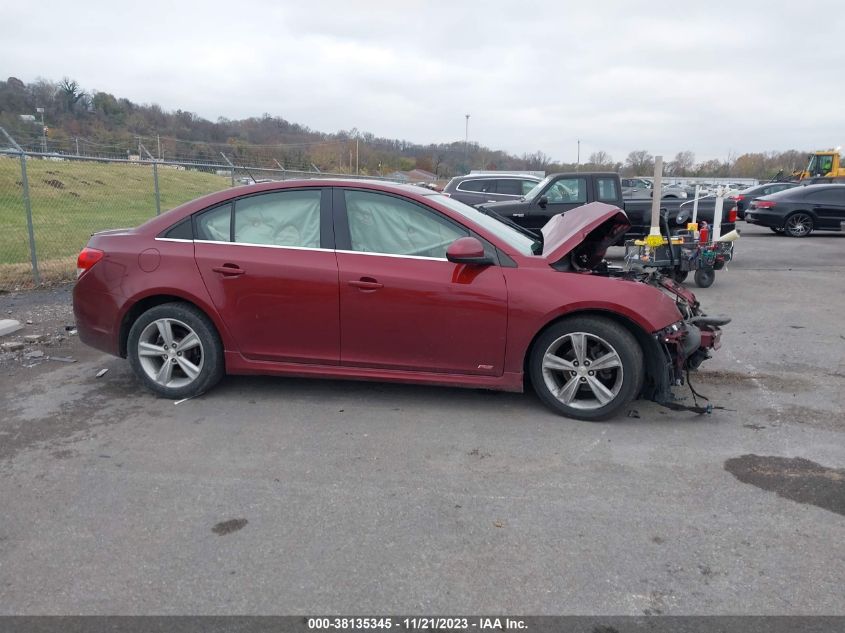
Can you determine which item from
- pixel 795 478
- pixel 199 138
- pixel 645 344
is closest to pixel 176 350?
pixel 645 344

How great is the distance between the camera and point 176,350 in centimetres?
497

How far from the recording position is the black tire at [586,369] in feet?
14.7

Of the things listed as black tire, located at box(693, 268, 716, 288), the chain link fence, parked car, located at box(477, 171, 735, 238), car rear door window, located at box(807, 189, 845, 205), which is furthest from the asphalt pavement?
car rear door window, located at box(807, 189, 845, 205)

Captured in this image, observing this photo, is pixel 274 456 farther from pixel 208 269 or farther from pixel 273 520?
pixel 208 269

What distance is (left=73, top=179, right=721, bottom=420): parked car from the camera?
4.53 meters

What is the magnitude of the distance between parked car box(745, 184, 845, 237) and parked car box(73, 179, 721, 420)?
1610 centimetres

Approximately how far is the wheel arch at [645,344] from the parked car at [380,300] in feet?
0.04

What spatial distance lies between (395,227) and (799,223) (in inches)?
707

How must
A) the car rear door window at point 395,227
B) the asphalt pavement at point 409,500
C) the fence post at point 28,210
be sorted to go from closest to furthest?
the asphalt pavement at point 409,500, the car rear door window at point 395,227, the fence post at point 28,210

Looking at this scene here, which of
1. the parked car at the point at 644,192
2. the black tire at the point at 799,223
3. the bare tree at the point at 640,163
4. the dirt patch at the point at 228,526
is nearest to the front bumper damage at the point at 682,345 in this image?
the dirt patch at the point at 228,526

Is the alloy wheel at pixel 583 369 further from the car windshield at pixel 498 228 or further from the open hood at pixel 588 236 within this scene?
the car windshield at pixel 498 228

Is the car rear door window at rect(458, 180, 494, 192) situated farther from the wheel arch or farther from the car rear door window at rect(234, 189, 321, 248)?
the wheel arch

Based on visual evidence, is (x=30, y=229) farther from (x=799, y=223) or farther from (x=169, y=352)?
(x=799, y=223)

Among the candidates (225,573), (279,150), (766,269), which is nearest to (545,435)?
(225,573)
